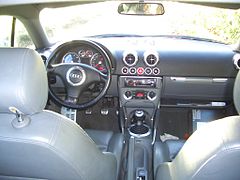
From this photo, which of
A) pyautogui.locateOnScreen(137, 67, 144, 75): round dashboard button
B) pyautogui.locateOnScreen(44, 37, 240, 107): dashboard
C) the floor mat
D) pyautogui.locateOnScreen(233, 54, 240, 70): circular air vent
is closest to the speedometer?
pyautogui.locateOnScreen(44, 37, 240, 107): dashboard

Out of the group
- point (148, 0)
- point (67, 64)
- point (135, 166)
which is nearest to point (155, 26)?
point (67, 64)

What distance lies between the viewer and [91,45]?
9.69ft

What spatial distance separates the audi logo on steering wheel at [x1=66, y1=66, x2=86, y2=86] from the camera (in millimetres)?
2928

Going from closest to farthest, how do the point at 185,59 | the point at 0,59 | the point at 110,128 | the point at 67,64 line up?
1. the point at 0,59
2. the point at 67,64
3. the point at 185,59
4. the point at 110,128

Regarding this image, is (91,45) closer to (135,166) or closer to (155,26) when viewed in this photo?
(135,166)

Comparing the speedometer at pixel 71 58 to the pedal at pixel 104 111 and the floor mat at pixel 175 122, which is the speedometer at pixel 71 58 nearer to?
the pedal at pixel 104 111

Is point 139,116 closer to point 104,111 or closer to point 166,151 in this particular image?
point 104,111

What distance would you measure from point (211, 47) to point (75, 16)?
4.44 feet

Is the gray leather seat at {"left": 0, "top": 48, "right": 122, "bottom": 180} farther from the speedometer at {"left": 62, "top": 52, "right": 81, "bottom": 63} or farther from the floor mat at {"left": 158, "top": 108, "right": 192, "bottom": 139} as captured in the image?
the floor mat at {"left": 158, "top": 108, "right": 192, "bottom": 139}

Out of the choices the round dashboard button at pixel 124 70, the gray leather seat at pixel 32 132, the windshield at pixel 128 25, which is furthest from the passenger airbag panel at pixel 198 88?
the gray leather seat at pixel 32 132

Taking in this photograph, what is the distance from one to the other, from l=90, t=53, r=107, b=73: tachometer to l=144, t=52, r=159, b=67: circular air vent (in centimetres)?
44

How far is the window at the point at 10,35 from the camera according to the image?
10.7ft

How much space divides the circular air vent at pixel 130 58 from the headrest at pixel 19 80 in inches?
69.8

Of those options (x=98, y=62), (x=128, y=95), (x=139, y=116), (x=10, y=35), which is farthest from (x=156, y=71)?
(x=10, y=35)
